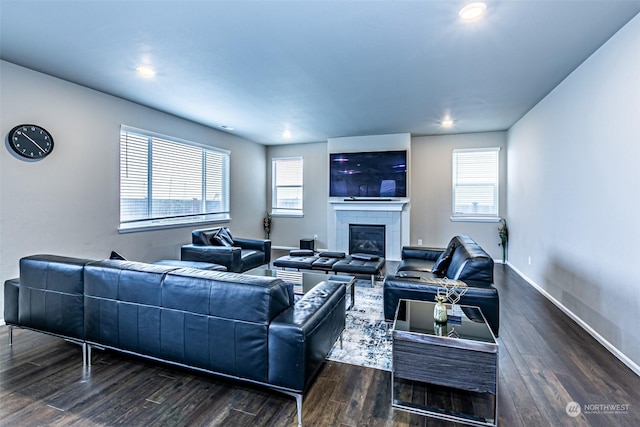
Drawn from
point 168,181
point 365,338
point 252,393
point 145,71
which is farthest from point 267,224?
point 252,393

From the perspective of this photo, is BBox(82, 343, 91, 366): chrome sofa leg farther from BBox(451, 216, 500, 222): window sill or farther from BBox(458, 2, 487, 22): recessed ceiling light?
BBox(451, 216, 500, 222): window sill

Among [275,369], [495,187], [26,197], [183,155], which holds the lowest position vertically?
[275,369]

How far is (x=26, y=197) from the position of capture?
3.41 metres

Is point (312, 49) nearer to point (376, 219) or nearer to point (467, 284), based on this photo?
point (467, 284)

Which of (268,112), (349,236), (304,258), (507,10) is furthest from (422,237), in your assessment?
(507,10)

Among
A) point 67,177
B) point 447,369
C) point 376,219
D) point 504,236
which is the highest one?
point 67,177

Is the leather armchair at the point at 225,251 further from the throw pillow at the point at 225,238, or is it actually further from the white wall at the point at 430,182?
the white wall at the point at 430,182

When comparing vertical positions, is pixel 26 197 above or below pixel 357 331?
above

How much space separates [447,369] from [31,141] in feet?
15.0

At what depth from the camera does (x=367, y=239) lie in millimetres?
6945

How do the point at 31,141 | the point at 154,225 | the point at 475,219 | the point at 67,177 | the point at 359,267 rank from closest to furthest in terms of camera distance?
the point at 31,141 → the point at 67,177 → the point at 359,267 → the point at 154,225 → the point at 475,219

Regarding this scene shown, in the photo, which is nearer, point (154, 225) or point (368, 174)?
point (154, 225)

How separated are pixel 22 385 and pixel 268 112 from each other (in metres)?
4.22

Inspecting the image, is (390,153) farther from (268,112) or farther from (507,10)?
(507,10)
